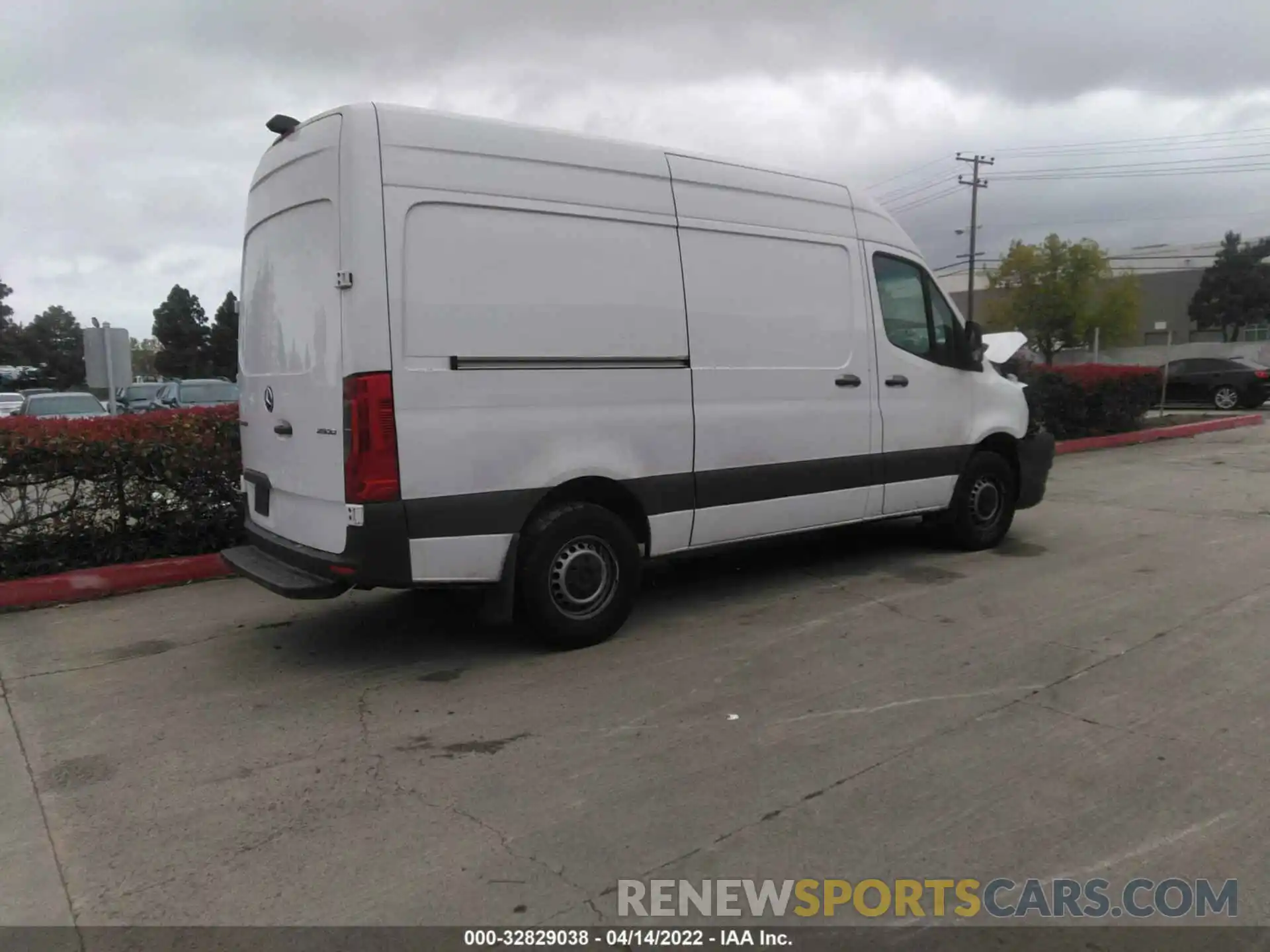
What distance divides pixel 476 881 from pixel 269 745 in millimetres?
1506

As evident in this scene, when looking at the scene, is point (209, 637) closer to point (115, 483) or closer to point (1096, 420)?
point (115, 483)

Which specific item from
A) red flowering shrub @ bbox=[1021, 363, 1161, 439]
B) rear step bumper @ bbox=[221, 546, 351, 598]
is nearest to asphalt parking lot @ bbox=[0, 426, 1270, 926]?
rear step bumper @ bbox=[221, 546, 351, 598]

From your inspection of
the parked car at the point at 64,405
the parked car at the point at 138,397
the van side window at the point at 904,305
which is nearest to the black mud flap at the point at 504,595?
the van side window at the point at 904,305

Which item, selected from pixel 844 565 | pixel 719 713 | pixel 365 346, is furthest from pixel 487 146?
pixel 844 565

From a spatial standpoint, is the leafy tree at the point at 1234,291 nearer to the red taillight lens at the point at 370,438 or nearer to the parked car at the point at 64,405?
the parked car at the point at 64,405

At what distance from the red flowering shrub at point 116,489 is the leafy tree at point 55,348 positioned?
56192mm

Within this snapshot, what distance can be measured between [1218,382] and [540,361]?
25462 millimetres

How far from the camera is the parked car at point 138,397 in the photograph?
876 inches

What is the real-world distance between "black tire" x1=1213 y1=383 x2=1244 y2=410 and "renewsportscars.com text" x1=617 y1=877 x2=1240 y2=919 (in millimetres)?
25634

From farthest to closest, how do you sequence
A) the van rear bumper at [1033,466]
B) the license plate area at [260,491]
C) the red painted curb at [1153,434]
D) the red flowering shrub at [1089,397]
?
the red flowering shrub at [1089,397] → the red painted curb at [1153,434] → the van rear bumper at [1033,466] → the license plate area at [260,491]

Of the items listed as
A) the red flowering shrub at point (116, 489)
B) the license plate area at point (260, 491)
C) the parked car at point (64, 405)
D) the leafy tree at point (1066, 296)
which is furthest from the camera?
the leafy tree at point (1066, 296)

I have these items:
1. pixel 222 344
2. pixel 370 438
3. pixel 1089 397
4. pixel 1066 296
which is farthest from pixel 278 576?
pixel 222 344

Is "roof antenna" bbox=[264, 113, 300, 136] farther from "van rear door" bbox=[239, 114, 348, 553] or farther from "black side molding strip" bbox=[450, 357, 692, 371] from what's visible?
"black side molding strip" bbox=[450, 357, 692, 371]

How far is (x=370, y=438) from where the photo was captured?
420 centimetres
